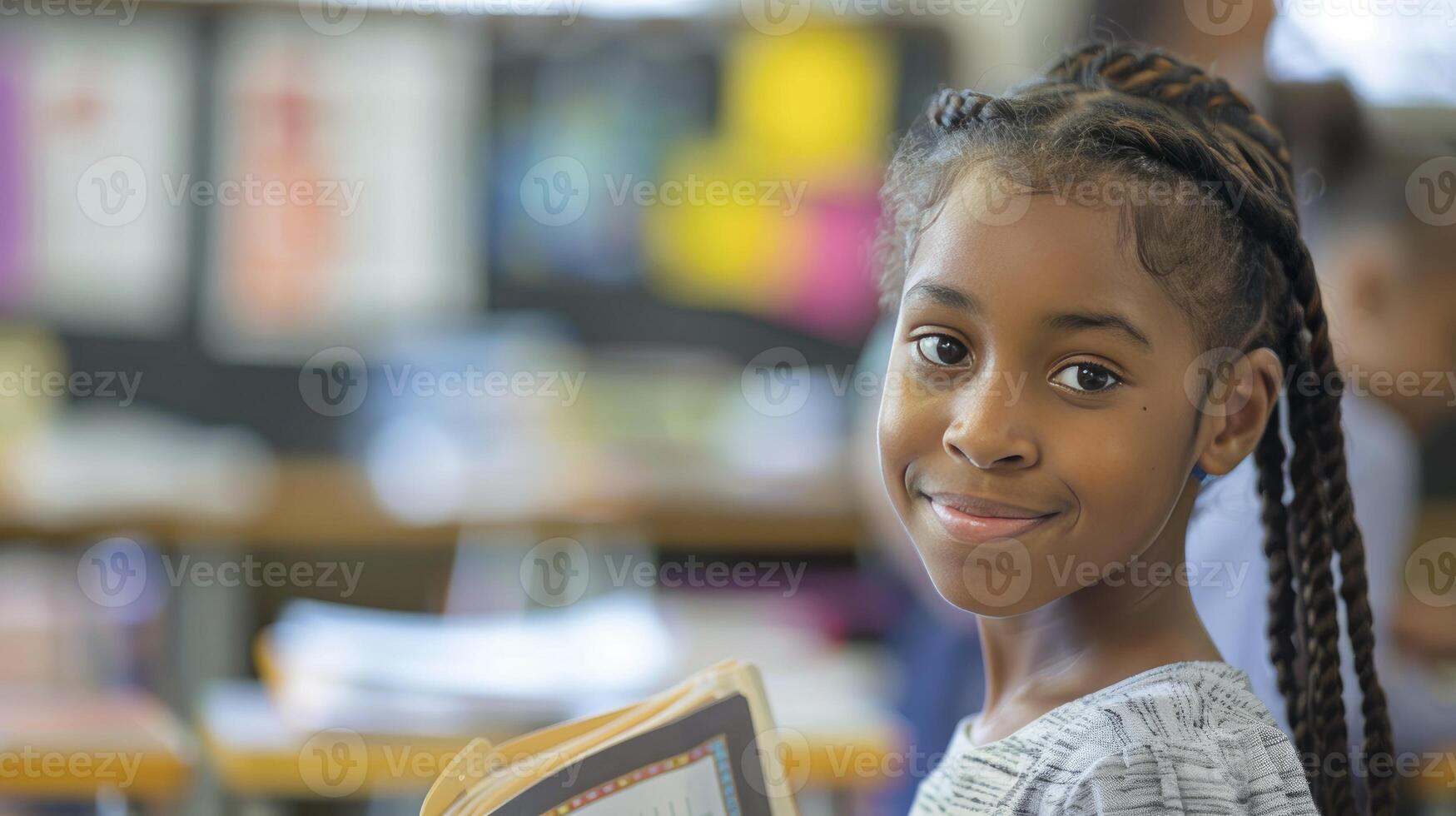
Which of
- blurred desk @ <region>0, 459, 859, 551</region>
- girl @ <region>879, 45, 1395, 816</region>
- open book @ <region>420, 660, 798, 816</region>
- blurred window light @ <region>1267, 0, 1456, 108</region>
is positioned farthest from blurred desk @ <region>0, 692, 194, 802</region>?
blurred window light @ <region>1267, 0, 1456, 108</region>

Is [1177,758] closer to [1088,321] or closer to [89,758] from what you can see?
[1088,321]

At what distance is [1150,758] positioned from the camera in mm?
670

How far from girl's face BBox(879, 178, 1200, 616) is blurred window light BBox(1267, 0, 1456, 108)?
4.49 ft

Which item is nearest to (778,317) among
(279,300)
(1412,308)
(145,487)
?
(279,300)

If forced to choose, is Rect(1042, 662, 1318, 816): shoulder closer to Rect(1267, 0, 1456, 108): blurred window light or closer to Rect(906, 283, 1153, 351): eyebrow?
Rect(906, 283, 1153, 351): eyebrow

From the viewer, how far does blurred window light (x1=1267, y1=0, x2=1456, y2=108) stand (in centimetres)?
228

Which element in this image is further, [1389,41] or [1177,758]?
[1389,41]

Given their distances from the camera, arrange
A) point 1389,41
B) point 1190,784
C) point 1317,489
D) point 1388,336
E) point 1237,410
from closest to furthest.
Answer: point 1190,784
point 1237,410
point 1317,489
point 1388,336
point 1389,41

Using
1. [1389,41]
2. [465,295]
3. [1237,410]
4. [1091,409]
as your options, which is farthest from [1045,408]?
[465,295]

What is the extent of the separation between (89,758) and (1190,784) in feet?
4.43

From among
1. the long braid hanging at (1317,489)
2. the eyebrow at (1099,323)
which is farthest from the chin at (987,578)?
the long braid hanging at (1317,489)

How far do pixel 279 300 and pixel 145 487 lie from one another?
59cm

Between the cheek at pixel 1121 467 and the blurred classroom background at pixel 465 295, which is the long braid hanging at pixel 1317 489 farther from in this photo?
the blurred classroom background at pixel 465 295

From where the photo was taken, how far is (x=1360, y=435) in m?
1.51
